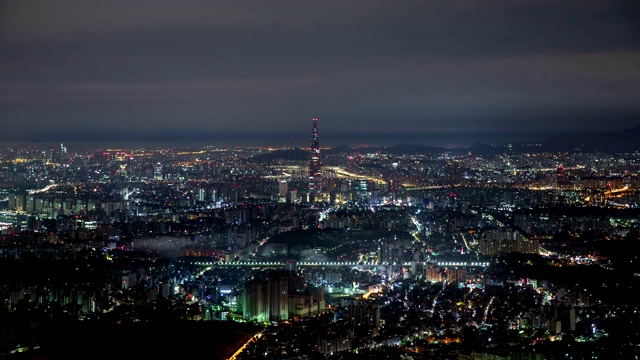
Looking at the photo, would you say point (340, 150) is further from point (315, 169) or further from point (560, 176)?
point (560, 176)

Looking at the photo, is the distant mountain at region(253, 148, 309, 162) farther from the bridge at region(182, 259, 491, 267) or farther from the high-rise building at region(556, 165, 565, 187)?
the bridge at region(182, 259, 491, 267)

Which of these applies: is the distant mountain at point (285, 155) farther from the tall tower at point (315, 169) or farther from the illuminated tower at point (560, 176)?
the illuminated tower at point (560, 176)

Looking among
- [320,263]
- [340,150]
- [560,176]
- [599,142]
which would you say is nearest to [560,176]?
[560,176]

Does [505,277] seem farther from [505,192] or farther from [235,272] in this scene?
[505,192]

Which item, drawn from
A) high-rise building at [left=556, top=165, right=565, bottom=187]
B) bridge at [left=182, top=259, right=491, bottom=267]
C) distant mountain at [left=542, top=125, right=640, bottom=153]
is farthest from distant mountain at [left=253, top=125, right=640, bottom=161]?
bridge at [left=182, top=259, right=491, bottom=267]

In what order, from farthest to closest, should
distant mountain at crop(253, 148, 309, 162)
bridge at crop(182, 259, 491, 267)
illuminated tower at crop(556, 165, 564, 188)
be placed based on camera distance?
distant mountain at crop(253, 148, 309, 162) < illuminated tower at crop(556, 165, 564, 188) < bridge at crop(182, 259, 491, 267)

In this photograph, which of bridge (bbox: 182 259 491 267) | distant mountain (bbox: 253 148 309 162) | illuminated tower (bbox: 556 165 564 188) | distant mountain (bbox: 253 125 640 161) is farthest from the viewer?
distant mountain (bbox: 253 148 309 162)

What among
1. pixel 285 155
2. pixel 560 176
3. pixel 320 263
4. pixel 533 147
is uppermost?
pixel 533 147

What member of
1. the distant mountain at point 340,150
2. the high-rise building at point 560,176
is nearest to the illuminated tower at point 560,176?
the high-rise building at point 560,176
